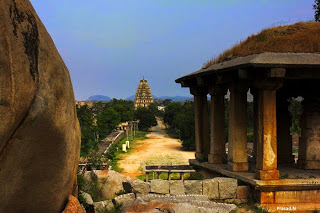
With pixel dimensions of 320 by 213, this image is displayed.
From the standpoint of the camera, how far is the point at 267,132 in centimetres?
1116

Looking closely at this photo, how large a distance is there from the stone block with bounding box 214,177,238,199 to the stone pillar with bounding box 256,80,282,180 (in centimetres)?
81

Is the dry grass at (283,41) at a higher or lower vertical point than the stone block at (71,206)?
higher

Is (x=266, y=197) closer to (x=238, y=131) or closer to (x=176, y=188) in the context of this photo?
(x=238, y=131)

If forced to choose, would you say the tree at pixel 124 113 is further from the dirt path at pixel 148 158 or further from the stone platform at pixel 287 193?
the stone platform at pixel 287 193

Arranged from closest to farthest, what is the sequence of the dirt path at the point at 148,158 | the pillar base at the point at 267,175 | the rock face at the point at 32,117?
1. the rock face at the point at 32,117
2. the pillar base at the point at 267,175
3. the dirt path at the point at 148,158

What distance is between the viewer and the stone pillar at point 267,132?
11.1 metres

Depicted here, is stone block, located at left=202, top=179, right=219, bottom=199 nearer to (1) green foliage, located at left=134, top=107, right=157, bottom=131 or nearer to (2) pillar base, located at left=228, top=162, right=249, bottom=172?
(2) pillar base, located at left=228, top=162, right=249, bottom=172

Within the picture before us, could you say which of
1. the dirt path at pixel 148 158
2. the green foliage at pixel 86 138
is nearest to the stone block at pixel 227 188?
the green foliage at pixel 86 138

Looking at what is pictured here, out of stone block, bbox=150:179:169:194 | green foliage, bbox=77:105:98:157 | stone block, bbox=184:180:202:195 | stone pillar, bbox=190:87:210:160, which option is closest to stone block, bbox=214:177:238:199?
stone block, bbox=184:180:202:195

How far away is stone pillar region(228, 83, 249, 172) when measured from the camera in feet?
41.4

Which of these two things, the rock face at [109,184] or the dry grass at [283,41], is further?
the dry grass at [283,41]

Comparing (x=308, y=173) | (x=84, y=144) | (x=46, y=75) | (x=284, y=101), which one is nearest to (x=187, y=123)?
(x=84, y=144)

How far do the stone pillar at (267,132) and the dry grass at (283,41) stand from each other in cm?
170

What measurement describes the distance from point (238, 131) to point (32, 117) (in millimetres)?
9778
